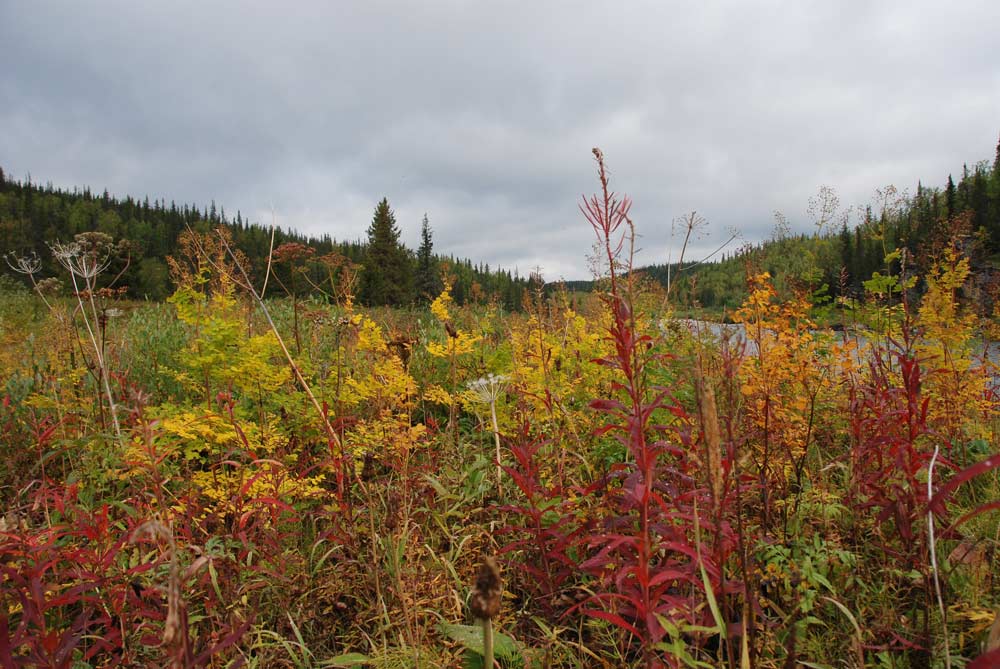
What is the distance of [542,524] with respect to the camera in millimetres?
2047

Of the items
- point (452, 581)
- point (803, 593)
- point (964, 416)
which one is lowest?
point (452, 581)

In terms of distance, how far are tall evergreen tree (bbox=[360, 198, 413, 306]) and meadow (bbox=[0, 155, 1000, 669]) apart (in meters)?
33.0

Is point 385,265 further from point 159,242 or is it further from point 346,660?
point 159,242

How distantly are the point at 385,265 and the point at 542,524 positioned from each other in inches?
1659

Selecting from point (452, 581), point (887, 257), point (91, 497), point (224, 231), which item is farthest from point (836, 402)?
point (91, 497)

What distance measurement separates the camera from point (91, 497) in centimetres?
258

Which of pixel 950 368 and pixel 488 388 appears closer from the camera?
pixel 950 368

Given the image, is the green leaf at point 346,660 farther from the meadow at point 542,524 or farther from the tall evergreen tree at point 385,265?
the tall evergreen tree at point 385,265

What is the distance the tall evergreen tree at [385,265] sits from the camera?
37.4 meters

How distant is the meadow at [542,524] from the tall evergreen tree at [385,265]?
32979mm

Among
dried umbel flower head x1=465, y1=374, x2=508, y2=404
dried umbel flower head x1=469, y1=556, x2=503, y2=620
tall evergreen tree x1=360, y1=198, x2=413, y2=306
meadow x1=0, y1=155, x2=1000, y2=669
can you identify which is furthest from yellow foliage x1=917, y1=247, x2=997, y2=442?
tall evergreen tree x1=360, y1=198, x2=413, y2=306

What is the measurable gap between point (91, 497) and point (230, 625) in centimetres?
157

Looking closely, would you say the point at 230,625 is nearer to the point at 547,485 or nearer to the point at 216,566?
the point at 216,566

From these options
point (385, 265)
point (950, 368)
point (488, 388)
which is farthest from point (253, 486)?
point (385, 265)
